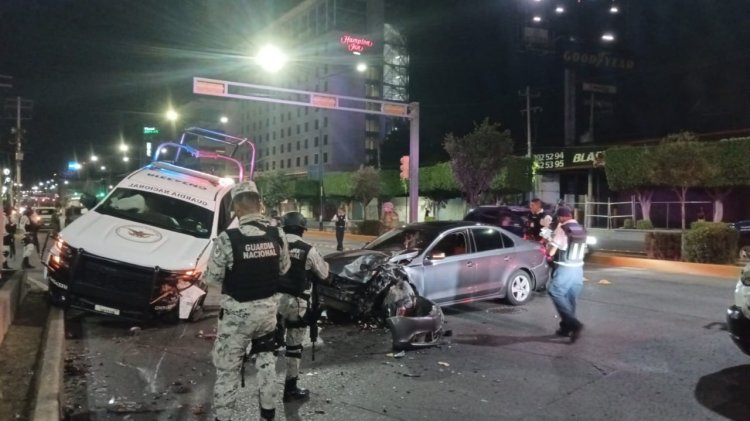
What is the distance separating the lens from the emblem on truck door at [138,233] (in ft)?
25.5

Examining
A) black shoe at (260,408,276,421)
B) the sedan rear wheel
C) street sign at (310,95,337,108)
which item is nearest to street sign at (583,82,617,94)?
street sign at (310,95,337,108)

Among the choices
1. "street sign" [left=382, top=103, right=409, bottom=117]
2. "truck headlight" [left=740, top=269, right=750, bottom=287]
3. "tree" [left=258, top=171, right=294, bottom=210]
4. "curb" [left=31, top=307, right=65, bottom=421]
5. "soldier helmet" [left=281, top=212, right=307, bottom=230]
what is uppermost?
"street sign" [left=382, top=103, right=409, bottom=117]

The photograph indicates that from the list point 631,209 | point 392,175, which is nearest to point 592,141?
point 631,209

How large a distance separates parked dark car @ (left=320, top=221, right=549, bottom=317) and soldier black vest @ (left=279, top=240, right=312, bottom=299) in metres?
2.59

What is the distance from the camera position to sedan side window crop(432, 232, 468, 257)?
29.8 feet

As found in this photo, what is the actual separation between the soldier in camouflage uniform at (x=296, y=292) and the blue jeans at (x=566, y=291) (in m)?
3.68

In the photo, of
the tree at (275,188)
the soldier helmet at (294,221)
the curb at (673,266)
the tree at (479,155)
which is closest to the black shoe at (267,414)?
the soldier helmet at (294,221)

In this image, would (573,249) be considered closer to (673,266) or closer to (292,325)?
(292,325)

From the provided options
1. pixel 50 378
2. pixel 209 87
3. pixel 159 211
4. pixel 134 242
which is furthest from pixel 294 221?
pixel 209 87

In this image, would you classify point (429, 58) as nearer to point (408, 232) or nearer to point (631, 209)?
point (631, 209)

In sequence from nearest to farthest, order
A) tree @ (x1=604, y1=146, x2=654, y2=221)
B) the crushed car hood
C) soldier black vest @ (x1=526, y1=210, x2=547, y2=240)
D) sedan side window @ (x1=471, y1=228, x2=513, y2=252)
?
the crushed car hood, sedan side window @ (x1=471, y1=228, x2=513, y2=252), soldier black vest @ (x1=526, y1=210, x2=547, y2=240), tree @ (x1=604, y1=146, x2=654, y2=221)

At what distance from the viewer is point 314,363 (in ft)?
21.3

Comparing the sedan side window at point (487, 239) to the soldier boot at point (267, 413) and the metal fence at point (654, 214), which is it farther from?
the metal fence at point (654, 214)

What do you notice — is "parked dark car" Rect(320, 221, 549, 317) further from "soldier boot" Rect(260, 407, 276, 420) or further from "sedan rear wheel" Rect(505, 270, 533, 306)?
"soldier boot" Rect(260, 407, 276, 420)
